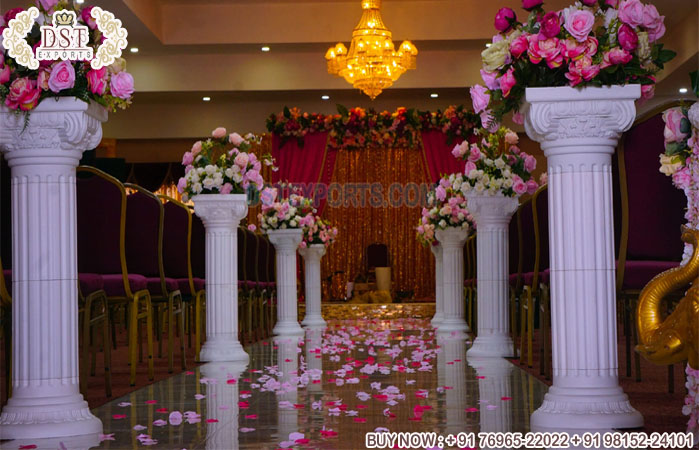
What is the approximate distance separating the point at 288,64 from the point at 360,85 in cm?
375

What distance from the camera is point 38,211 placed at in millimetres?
3377

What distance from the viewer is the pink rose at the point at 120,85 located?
342 cm

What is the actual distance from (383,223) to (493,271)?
1105 cm

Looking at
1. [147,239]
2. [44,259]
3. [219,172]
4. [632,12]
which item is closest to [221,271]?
[219,172]

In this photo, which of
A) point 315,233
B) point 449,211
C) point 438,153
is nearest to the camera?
point 449,211

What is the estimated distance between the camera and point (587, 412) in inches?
123

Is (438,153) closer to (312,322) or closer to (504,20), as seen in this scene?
(312,322)

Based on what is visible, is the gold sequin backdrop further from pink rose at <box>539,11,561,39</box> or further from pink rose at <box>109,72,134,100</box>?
pink rose at <box>539,11,561,39</box>

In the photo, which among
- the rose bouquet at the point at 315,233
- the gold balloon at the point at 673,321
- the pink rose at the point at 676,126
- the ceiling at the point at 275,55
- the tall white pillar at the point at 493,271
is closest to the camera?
the gold balloon at the point at 673,321

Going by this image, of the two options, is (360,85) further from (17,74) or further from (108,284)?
(17,74)

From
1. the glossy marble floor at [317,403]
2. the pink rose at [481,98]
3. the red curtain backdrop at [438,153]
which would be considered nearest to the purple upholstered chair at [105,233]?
the glossy marble floor at [317,403]

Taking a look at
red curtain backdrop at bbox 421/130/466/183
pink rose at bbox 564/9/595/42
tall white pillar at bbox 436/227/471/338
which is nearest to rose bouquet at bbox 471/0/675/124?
pink rose at bbox 564/9/595/42

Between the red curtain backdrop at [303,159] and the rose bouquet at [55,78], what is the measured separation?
1331 cm

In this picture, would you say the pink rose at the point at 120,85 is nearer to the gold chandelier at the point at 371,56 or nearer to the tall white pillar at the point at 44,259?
the tall white pillar at the point at 44,259
